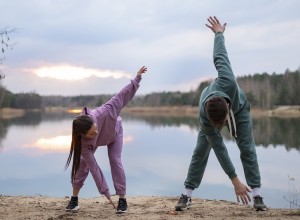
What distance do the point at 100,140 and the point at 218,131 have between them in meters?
1.36

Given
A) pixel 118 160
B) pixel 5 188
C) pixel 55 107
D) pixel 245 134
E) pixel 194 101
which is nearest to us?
pixel 245 134

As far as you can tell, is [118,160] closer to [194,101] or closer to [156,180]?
[156,180]

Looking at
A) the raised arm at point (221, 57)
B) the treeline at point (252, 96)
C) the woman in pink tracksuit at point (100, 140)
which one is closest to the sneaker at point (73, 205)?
the woman in pink tracksuit at point (100, 140)

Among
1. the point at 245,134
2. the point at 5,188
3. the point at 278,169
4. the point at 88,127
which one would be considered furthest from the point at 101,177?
the point at 278,169

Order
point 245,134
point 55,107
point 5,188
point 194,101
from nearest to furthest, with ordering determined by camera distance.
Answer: point 245,134, point 5,188, point 194,101, point 55,107

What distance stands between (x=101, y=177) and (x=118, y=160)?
0.30 m

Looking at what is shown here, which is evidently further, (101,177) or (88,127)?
(101,177)

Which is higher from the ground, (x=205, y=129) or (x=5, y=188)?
(x=205, y=129)

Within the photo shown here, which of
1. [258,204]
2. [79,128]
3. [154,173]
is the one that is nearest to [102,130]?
[79,128]

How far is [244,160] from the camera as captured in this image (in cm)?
479

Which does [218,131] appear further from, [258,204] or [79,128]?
[79,128]

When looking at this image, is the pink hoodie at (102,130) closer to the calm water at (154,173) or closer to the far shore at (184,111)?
the calm water at (154,173)

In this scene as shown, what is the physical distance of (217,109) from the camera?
4.02m

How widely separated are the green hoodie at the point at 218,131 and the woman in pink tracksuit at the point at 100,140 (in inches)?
32.6
